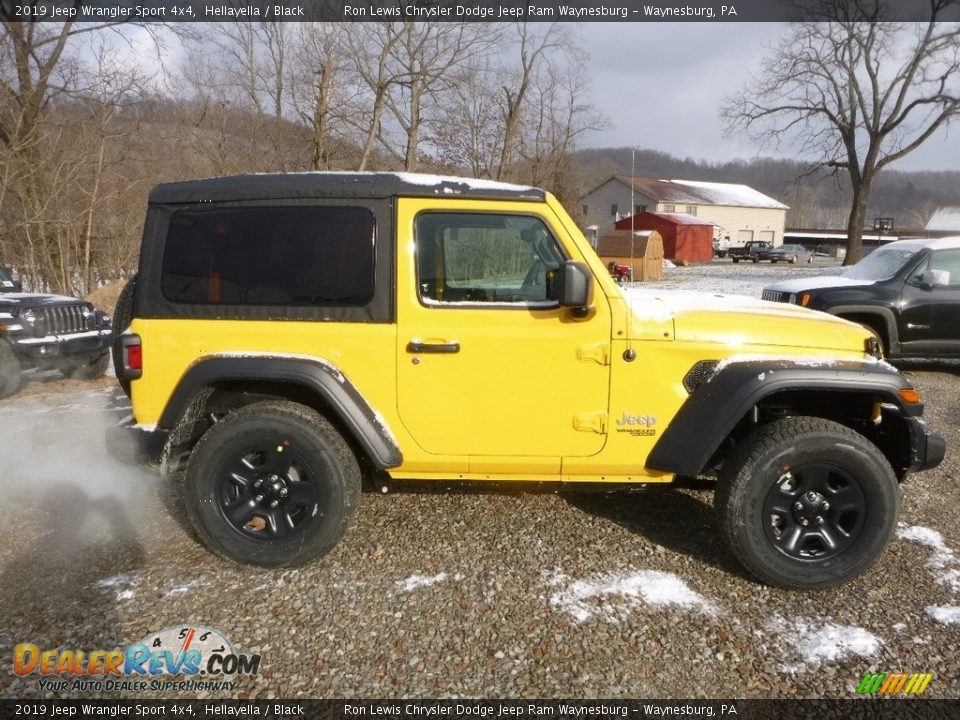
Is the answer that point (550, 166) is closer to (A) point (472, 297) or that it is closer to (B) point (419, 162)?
(B) point (419, 162)

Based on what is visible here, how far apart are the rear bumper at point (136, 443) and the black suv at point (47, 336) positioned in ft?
14.9

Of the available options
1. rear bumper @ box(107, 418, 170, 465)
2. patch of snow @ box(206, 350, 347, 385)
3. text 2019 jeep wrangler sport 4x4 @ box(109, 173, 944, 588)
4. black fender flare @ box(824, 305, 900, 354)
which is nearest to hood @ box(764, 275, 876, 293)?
black fender flare @ box(824, 305, 900, 354)

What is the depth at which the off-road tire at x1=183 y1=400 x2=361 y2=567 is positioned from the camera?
10.3 ft

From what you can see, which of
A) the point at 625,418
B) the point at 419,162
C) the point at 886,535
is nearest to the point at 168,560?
the point at 625,418

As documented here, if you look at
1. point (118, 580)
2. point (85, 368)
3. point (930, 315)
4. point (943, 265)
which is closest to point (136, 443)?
point (118, 580)

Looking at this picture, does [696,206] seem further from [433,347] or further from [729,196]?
[433,347]

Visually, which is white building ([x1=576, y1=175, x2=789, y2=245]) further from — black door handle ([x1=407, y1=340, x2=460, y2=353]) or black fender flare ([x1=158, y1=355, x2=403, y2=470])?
black fender flare ([x1=158, y1=355, x2=403, y2=470])

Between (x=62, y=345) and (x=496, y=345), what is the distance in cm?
628

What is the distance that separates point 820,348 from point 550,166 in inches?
1290

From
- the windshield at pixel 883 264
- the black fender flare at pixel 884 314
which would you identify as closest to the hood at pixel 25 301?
the black fender flare at pixel 884 314

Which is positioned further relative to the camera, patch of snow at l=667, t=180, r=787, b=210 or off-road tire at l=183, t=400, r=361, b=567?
patch of snow at l=667, t=180, r=787, b=210

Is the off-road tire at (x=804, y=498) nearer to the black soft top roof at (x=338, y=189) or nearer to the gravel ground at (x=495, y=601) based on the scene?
the gravel ground at (x=495, y=601)

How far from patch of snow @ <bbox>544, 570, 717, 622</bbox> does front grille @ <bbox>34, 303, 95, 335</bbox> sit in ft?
21.9

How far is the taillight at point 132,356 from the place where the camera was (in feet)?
10.4
